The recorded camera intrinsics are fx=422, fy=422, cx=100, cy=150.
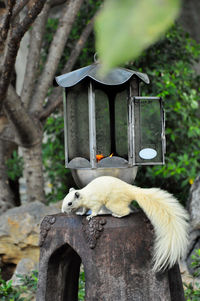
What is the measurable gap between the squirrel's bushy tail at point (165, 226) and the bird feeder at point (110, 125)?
231 millimetres

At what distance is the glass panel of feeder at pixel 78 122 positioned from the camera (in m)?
2.12

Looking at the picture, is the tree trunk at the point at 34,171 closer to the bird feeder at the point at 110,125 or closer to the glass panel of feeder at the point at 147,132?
the bird feeder at the point at 110,125

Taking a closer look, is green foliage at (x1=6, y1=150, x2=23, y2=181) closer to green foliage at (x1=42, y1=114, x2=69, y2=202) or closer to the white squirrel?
green foliage at (x1=42, y1=114, x2=69, y2=202)

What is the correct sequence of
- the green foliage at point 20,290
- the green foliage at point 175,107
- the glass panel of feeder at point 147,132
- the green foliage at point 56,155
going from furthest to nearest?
the green foliage at point 56,155 → the green foliage at point 175,107 → the green foliage at point 20,290 → the glass panel of feeder at point 147,132

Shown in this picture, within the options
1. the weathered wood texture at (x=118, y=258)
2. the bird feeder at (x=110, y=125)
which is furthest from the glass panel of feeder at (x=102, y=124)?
the weathered wood texture at (x=118, y=258)

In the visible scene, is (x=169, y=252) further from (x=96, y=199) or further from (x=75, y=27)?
(x=75, y=27)

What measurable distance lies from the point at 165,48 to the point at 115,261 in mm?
3128

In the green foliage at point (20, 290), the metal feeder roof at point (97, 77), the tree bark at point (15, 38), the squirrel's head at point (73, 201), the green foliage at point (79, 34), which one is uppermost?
the green foliage at point (79, 34)

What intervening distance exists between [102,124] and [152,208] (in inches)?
21.5

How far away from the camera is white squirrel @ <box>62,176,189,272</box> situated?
179cm

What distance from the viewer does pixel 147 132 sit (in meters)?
2.04

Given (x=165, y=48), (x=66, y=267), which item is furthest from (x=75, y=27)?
(x=66, y=267)

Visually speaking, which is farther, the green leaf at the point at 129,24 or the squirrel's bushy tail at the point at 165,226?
the squirrel's bushy tail at the point at 165,226

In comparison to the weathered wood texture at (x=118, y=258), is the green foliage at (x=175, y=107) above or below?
above
